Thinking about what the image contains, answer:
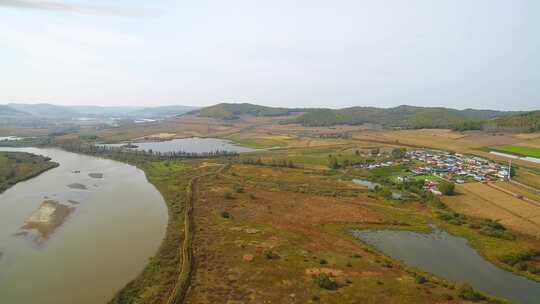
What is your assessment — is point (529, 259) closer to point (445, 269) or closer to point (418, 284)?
point (445, 269)

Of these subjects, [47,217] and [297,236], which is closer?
[297,236]

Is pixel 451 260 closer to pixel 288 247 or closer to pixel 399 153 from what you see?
pixel 288 247

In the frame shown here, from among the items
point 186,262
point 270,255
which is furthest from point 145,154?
point 270,255

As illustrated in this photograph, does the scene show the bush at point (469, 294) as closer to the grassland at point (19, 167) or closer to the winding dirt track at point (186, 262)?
the winding dirt track at point (186, 262)

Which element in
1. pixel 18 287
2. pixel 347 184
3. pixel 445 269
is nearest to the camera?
pixel 18 287

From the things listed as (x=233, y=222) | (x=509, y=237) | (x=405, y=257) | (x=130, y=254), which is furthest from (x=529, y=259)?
(x=130, y=254)

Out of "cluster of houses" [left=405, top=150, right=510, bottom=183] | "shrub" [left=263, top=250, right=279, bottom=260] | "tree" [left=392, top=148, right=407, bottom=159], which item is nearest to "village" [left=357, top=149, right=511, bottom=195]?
"cluster of houses" [left=405, top=150, right=510, bottom=183]

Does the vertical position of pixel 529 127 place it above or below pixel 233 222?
above
